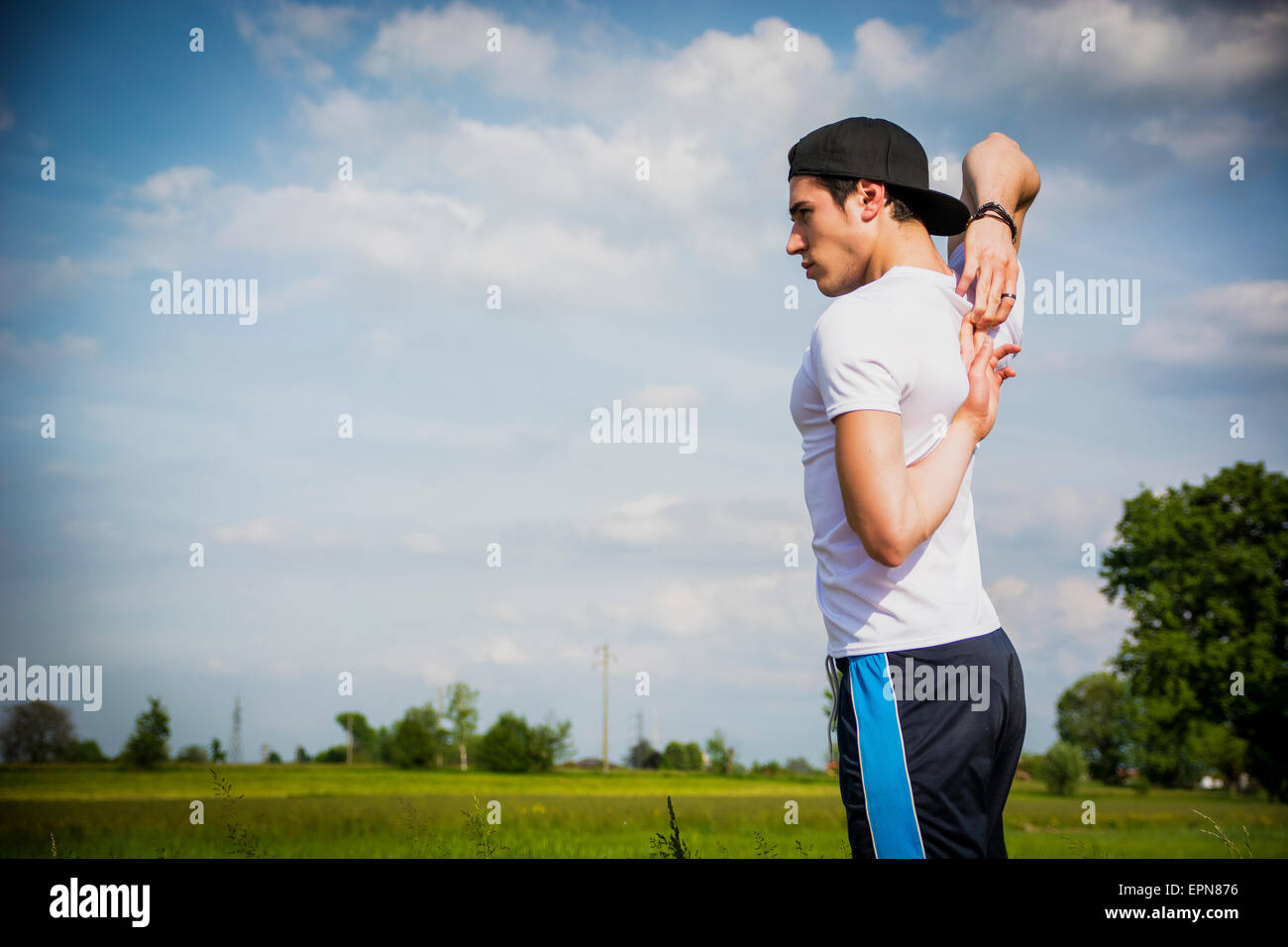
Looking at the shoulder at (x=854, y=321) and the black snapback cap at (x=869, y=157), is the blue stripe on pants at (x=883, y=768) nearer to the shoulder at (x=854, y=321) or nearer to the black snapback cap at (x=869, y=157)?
the shoulder at (x=854, y=321)

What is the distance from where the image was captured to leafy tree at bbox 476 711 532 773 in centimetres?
6006

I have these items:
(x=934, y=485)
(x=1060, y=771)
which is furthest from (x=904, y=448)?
(x=1060, y=771)

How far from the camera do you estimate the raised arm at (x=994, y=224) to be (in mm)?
2578

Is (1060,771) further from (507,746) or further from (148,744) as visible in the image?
(148,744)

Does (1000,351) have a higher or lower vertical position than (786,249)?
lower

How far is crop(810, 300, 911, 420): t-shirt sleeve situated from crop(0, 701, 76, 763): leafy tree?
73.8m

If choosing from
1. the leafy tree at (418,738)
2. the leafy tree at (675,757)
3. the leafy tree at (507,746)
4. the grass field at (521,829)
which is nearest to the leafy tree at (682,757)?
the leafy tree at (675,757)

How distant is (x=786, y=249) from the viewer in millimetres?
2621

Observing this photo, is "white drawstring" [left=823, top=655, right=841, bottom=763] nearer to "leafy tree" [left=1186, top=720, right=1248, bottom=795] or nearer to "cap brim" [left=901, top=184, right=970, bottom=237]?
"cap brim" [left=901, top=184, right=970, bottom=237]

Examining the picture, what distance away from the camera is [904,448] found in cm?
230

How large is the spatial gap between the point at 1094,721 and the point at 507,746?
148ft
